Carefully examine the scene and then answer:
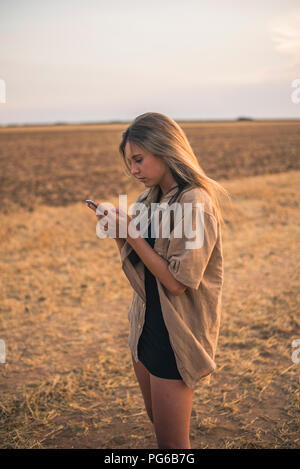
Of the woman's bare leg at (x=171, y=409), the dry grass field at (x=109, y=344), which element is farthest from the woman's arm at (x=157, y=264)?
the dry grass field at (x=109, y=344)

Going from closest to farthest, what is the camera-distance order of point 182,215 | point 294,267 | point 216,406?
point 182,215, point 216,406, point 294,267

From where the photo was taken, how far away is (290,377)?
11.6 ft

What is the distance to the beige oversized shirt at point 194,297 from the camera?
5.49 ft

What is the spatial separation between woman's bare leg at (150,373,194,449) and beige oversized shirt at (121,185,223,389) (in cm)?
7

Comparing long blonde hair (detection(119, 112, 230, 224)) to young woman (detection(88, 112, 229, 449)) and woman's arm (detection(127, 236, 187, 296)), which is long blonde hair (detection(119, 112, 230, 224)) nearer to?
young woman (detection(88, 112, 229, 449))

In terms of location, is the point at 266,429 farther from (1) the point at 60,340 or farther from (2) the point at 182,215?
(1) the point at 60,340

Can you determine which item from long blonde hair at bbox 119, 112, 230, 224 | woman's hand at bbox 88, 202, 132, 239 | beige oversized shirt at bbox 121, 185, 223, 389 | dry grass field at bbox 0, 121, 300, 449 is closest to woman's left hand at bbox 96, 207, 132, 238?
woman's hand at bbox 88, 202, 132, 239

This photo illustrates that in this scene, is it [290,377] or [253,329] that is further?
[253,329]

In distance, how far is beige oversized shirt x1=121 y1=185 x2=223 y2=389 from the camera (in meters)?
1.67

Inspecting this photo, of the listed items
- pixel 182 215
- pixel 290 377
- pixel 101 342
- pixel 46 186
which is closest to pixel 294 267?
pixel 290 377

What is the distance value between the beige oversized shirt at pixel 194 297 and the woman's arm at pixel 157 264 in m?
0.03

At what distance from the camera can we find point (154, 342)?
1.92 m

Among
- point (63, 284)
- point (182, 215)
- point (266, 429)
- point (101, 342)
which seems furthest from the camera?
point (63, 284)
